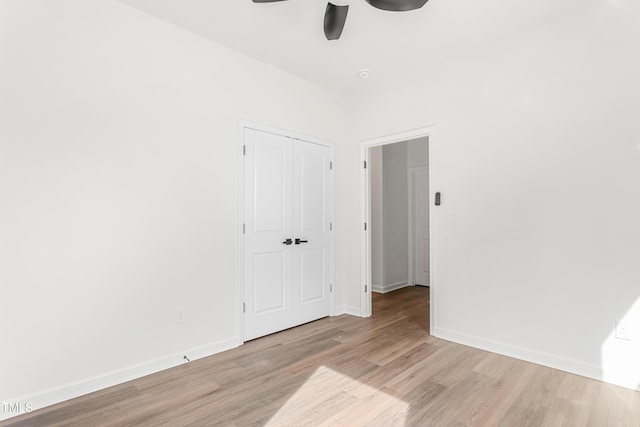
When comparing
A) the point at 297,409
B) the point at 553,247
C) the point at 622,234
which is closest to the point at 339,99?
the point at 553,247

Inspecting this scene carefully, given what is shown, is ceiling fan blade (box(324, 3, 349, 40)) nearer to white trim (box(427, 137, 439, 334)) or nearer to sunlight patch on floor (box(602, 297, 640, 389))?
white trim (box(427, 137, 439, 334))

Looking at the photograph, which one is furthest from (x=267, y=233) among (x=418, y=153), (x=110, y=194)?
(x=418, y=153)

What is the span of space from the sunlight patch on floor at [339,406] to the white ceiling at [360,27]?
2.82 meters

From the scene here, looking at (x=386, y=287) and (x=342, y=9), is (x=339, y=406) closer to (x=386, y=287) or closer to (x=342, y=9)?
(x=342, y=9)

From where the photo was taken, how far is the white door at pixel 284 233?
10.7ft

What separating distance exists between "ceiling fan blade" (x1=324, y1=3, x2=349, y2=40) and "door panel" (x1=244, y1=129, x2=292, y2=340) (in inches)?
51.9

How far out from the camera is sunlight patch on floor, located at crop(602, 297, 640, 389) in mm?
2256

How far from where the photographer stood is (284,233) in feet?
11.7

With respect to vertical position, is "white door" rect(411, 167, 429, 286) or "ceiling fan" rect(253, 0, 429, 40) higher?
"ceiling fan" rect(253, 0, 429, 40)

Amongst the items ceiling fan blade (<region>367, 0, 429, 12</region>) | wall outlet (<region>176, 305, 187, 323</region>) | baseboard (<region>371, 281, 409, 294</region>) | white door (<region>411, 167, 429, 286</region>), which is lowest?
baseboard (<region>371, 281, 409, 294</region>)

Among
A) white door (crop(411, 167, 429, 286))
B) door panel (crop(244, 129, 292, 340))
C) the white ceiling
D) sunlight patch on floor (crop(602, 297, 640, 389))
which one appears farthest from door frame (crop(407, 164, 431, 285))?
sunlight patch on floor (crop(602, 297, 640, 389))

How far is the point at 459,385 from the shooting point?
233 centimetres

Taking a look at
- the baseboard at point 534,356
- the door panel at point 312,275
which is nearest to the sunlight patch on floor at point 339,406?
the baseboard at point 534,356

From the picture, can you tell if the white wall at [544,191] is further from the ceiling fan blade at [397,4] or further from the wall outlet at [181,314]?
the wall outlet at [181,314]
